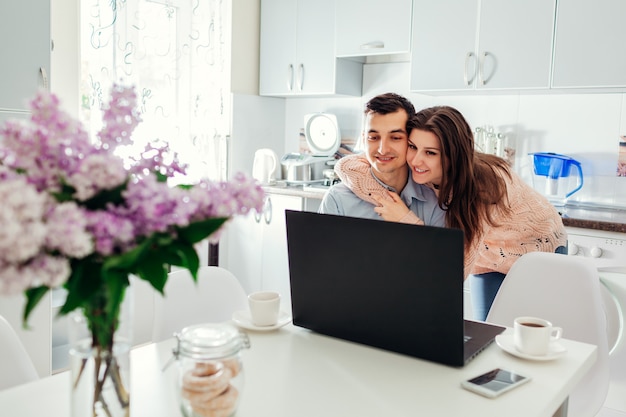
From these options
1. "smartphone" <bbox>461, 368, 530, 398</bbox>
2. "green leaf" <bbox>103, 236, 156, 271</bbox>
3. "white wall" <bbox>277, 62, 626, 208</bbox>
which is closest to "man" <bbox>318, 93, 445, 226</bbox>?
"smartphone" <bbox>461, 368, 530, 398</bbox>

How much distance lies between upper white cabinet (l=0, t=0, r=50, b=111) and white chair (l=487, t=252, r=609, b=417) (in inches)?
76.6

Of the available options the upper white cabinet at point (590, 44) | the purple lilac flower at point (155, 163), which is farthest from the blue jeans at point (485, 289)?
the purple lilac flower at point (155, 163)

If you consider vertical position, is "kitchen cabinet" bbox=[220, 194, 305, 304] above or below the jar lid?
below

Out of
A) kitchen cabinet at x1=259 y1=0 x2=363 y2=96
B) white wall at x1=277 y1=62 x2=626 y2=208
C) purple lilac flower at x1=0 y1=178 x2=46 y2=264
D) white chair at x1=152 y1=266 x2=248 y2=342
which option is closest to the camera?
purple lilac flower at x1=0 y1=178 x2=46 y2=264

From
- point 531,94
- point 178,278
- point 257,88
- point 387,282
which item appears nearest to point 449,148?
point 387,282

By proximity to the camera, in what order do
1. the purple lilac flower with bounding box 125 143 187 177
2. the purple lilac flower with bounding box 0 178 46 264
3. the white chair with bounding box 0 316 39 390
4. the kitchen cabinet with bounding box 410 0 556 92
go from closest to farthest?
1. the purple lilac flower with bounding box 0 178 46 264
2. the purple lilac flower with bounding box 125 143 187 177
3. the white chair with bounding box 0 316 39 390
4. the kitchen cabinet with bounding box 410 0 556 92

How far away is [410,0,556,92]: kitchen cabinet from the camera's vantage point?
2988mm

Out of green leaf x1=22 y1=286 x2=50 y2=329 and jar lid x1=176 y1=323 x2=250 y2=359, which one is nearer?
green leaf x1=22 y1=286 x2=50 y2=329

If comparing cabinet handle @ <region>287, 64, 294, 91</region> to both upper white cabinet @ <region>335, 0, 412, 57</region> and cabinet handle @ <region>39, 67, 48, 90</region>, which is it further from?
cabinet handle @ <region>39, 67, 48, 90</region>

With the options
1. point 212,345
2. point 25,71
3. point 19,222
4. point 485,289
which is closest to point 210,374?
point 212,345

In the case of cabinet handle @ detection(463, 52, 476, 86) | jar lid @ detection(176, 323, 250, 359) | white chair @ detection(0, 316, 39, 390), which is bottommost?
white chair @ detection(0, 316, 39, 390)

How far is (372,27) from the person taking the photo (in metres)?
3.61

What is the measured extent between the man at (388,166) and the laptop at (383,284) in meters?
0.66

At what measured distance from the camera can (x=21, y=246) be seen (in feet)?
1.91
